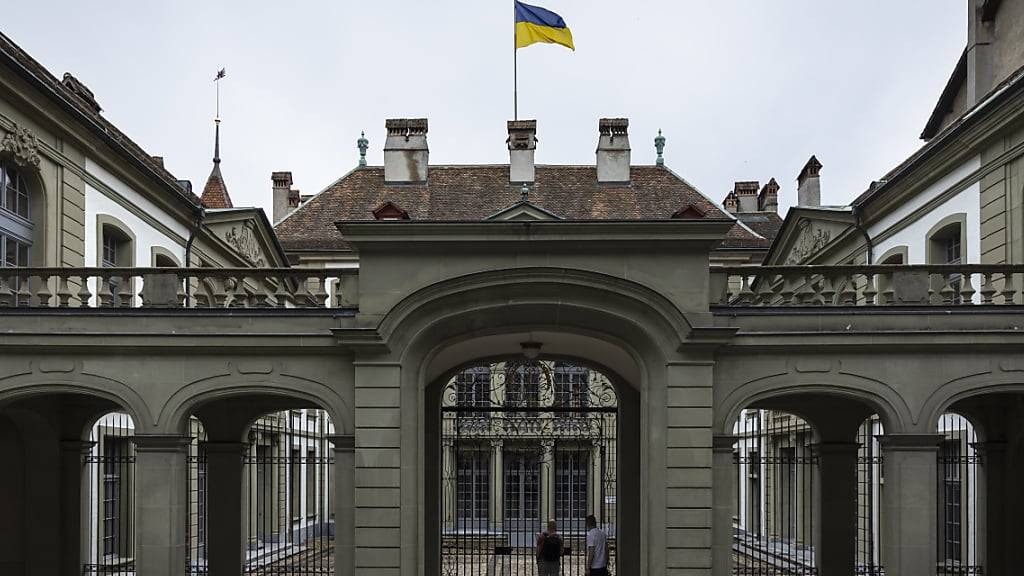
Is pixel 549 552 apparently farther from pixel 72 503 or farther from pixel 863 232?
pixel 863 232

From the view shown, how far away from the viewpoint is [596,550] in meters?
15.1

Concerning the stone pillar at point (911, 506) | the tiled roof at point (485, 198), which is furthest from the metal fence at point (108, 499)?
the tiled roof at point (485, 198)

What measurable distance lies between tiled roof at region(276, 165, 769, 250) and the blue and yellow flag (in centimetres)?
1273

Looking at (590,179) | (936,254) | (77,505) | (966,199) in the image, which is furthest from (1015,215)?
(590,179)

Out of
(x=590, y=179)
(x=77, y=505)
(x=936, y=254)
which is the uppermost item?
(x=590, y=179)

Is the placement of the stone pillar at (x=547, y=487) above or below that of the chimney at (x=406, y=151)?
below

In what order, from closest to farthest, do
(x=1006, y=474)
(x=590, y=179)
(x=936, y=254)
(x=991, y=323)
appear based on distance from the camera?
(x=991, y=323)
(x=1006, y=474)
(x=936, y=254)
(x=590, y=179)

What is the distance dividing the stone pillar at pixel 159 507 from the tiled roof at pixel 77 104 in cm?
606

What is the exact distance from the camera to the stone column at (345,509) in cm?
1234

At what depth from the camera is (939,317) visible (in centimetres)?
1226

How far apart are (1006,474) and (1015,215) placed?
3.82 metres

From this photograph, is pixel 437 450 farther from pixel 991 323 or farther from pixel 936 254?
pixel 936 254

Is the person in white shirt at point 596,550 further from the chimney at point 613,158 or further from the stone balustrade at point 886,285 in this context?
the chimney at point 613,158

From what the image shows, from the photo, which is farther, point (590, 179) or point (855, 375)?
point (590, 179)
